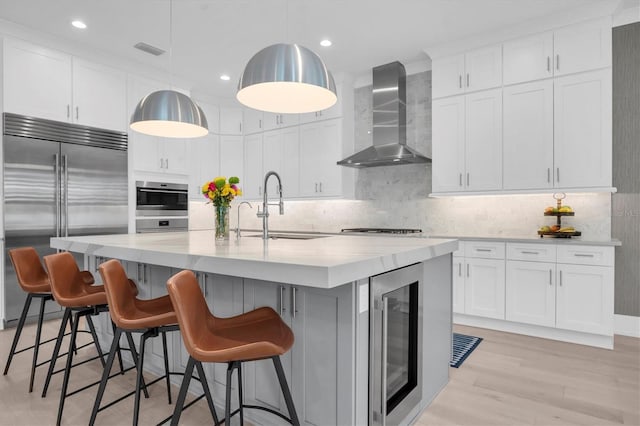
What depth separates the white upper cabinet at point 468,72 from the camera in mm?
3826

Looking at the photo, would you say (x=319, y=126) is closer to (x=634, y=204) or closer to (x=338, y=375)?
(x=634, y=204)

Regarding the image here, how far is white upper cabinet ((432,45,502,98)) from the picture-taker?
3826mm

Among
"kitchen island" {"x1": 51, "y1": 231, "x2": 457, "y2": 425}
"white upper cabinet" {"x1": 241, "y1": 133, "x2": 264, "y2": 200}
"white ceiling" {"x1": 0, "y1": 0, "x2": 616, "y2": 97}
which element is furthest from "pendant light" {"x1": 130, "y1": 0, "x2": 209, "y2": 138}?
"white upper cabinet" {"x1": 241, "y1": 133, "x2": 264, "y2": 200}

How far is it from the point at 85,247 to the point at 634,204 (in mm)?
4534

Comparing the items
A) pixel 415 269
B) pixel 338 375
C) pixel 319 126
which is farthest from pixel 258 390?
pixel 319 126

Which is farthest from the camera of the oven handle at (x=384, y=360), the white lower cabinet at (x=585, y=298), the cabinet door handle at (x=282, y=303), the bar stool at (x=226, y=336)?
the white lower cabinet at (x=585, y=298)

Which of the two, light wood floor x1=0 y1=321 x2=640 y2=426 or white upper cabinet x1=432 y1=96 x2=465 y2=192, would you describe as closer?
light wood floor x1=0 y1=321 x2=640 y2=426

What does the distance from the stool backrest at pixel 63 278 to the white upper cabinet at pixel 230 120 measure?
4.14 metres

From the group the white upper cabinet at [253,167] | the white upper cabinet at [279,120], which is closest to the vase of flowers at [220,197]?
the white upper cabinet at [279,120]

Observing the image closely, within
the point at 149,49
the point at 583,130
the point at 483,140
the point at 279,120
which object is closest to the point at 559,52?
the point at 583,130

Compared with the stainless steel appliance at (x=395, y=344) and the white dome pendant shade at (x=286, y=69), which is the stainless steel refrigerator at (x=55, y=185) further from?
the stainless steel appliance at (x=395, y=344)

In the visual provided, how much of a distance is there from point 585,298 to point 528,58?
89.8 inches

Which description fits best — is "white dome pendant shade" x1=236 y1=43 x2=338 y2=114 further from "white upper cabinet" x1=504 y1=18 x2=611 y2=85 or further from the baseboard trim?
the baseboard trim

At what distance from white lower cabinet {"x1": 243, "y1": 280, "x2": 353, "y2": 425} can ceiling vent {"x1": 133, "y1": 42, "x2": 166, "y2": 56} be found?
3.42 m
